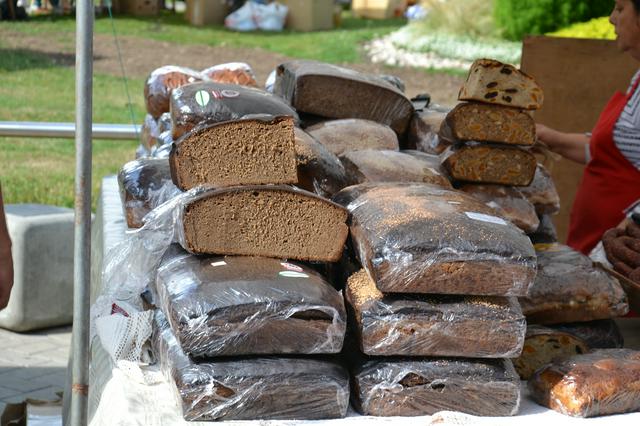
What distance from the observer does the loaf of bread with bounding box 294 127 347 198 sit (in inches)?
102

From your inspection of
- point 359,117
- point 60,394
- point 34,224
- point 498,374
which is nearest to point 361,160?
point 359,117

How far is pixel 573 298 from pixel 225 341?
96cm

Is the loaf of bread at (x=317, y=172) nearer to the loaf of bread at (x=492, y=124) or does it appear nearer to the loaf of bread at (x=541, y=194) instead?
the loaf of bread at (x=492, y=124)

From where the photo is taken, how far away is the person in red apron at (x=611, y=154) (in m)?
3.51

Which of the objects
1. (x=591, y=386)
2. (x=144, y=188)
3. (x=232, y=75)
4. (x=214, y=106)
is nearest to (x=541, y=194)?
(x=591, y=386)

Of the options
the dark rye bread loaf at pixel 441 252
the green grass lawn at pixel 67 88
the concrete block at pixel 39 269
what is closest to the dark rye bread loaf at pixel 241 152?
the dark rye bread loaf at pixel 441 252

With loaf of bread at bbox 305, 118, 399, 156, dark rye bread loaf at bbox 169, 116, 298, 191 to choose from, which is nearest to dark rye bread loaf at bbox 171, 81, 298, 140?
loaf of bread at bbox 305, 118, 399, 156

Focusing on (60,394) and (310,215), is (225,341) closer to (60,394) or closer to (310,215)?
(310,215)

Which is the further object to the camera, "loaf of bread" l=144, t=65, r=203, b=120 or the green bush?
the green bush

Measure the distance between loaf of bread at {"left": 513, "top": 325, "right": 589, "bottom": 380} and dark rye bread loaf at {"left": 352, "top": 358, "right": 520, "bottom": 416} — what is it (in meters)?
0.28

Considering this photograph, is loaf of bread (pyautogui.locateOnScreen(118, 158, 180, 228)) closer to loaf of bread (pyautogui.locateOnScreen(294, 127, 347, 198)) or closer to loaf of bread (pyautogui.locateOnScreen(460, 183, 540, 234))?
loaf of bread (pyautogui.locateOnScreen(294, 127, 347, 198))

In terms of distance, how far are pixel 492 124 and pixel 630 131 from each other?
103 centimetres

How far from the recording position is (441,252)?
2061mm

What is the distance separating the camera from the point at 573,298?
246 cm
